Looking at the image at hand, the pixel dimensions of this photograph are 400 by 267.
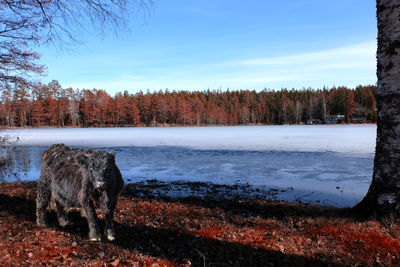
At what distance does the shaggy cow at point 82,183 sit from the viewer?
4.21 m

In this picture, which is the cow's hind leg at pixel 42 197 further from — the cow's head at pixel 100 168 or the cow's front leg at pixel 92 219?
the cow's head at pixel 100 168

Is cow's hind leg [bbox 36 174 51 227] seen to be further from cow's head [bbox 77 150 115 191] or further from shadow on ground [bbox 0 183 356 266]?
cow's head [bbox 77 150 115 191]

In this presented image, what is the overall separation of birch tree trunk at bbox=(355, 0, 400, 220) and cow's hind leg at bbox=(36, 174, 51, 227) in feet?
24.2

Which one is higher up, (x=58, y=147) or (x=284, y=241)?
(x=58, y=147)

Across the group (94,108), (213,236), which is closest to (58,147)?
(213,236)

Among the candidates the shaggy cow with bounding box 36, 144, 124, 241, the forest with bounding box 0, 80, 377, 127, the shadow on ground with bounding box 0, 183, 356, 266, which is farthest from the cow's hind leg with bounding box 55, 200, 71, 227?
the forest with bounding box 0, 80, 377, 127

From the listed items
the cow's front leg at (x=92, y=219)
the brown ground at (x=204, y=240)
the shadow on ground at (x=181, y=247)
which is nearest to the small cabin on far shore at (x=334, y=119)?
the brown ground at (x=204, y=240)

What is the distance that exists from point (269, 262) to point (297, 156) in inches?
629

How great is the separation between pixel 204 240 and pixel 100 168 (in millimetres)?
2506

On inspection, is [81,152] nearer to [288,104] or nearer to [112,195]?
[112,195]

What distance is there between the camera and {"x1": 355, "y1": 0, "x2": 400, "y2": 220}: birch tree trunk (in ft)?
17.6

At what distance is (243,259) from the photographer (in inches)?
173

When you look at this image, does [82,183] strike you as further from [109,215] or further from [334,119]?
[334,119]

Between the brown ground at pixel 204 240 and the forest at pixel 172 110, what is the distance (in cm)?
8614
